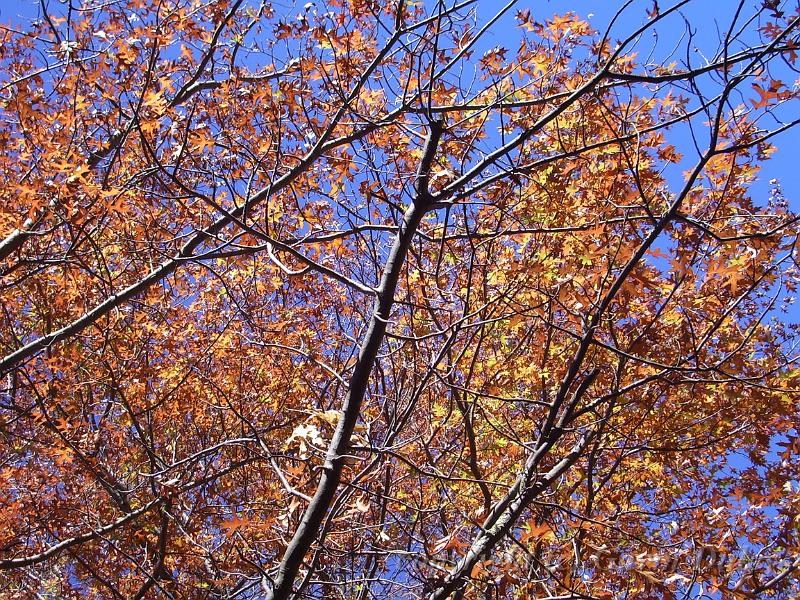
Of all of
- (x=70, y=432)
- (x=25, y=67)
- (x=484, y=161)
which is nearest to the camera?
(x=484, y=161)

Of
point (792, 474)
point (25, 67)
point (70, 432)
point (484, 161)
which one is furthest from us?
point (25, 67)

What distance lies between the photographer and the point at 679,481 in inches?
301

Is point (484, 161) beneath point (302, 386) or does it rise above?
beneath

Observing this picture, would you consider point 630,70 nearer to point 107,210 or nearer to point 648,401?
point 648,401

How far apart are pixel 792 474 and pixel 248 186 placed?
5486 millimetres

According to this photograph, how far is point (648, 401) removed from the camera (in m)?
5.22

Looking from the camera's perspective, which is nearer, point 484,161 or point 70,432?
point 484,161

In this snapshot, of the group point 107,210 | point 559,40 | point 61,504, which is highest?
point 559,40

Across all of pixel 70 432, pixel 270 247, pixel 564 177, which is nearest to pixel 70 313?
pixel 70 432

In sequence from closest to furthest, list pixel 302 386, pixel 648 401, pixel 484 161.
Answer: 1. pixel 484 161
2. pixel 648 401
3. pixel 302 386

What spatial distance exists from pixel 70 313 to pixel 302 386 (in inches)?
121

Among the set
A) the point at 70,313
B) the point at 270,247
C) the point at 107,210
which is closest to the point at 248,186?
the point at 270,247

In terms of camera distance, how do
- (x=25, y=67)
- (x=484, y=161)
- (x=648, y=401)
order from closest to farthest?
1. (x=484, y=161)
2. (x=648, y=401)
3. (x=25, y=67)

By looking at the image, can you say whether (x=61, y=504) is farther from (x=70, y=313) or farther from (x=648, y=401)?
(x=648, y=401)
